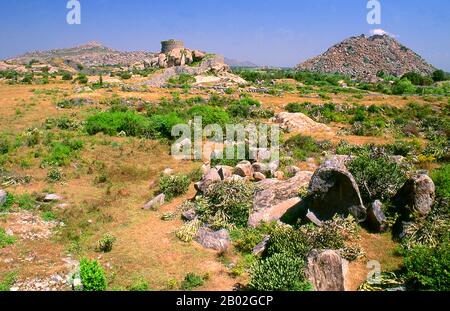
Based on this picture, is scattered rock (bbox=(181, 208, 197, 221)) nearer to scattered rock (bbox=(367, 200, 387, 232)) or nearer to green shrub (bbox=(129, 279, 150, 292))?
green shrub (bbox=(129, 279, 150, 292))

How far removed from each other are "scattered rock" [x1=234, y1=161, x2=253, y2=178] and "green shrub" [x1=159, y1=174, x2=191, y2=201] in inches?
67.9

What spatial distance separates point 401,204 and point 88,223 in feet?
A: 25.7

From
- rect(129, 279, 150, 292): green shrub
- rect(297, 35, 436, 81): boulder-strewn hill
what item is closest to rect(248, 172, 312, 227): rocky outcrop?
rect(129, 279, 150, 292): green shrub

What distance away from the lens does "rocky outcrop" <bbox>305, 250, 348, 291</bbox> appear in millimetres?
6918

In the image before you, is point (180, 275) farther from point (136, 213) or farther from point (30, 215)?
point (30, 215)

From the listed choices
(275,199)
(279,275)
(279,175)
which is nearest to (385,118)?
(279,175)

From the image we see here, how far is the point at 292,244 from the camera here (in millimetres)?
8078

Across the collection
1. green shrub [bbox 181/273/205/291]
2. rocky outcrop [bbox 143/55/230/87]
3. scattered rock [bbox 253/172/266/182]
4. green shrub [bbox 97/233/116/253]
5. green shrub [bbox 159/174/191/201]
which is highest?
rocky outcrop [bbox 143/55/230/87]

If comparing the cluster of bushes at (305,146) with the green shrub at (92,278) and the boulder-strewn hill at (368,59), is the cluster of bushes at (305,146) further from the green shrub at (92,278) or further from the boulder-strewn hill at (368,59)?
the boulder-strewn hill at (368,59)

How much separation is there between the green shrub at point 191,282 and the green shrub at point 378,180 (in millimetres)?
4848

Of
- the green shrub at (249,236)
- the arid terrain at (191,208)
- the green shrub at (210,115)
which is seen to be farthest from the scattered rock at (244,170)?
the green shrub at (210,115)

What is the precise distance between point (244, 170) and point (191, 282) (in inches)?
233

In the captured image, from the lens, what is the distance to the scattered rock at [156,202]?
1134 cm
